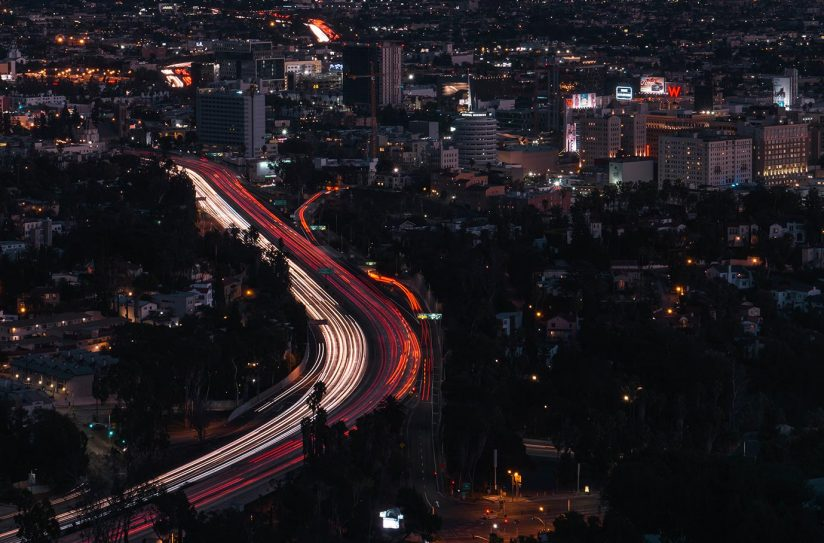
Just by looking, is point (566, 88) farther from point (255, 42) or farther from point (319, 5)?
point (319, 5)

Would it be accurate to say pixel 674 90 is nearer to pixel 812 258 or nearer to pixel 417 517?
pixel 812 258

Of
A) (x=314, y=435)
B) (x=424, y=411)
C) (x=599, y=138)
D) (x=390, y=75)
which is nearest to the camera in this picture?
(x=314, y=435)

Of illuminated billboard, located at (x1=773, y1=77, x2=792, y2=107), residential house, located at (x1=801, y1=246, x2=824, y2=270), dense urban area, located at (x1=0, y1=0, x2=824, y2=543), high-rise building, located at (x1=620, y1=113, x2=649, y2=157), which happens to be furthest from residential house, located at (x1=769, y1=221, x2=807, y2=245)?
illuminated billboard, located at (x1=773, y1=77, x2=792, y2=107)

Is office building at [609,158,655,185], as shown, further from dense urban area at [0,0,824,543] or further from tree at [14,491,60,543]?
tree at [14,491,60,543]

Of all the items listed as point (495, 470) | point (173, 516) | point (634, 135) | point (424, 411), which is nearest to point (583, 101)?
point (634, 135)

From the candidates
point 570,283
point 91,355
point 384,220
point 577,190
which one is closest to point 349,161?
point 577,190

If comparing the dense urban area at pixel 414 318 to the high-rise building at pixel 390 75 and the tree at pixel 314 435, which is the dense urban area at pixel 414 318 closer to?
the tree at pixel 314 435

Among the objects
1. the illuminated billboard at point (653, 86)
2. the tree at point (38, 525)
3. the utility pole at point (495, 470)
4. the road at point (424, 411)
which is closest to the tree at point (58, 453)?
the tree at point (38, 525)
